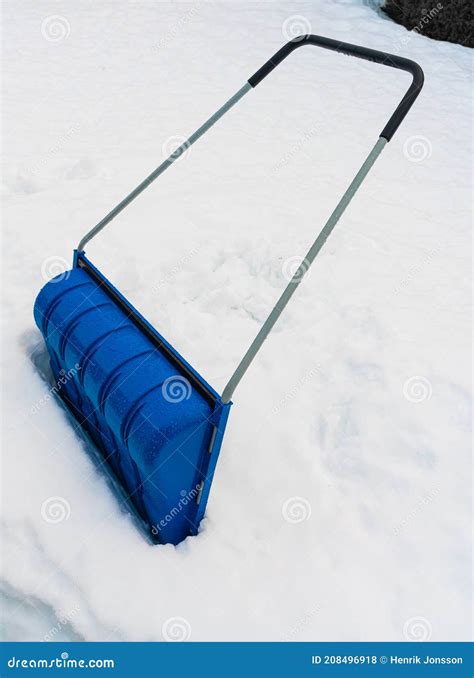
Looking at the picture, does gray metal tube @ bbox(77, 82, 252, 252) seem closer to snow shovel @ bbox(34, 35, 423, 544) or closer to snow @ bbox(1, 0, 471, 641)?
snow shovel @ bbox(34, 35, 423, 544)

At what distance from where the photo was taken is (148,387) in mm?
1793

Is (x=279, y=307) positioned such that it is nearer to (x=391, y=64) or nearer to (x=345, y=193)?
(x=345, y=193)

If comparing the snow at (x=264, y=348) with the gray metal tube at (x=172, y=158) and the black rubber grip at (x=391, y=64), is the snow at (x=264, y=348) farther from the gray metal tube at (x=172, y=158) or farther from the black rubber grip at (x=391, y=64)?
the black rubber grip at (x=391, y=64)

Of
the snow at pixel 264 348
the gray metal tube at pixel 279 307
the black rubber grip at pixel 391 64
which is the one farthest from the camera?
the snow at pixel 264 348

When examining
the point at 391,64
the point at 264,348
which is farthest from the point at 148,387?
the point at 391,64

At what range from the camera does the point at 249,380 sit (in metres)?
2.52

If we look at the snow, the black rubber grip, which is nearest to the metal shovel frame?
the black rubber grip

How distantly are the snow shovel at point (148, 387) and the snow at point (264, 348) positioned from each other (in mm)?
134

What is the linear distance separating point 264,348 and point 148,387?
96 cm

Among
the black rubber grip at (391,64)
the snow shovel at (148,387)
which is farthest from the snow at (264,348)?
the black rubber grip at (391,64)

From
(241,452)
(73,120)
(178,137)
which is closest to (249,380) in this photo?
(241,452)

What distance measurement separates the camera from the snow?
1.91 m

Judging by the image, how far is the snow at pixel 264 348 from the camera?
6.25 feet

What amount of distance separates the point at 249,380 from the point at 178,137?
256cm
